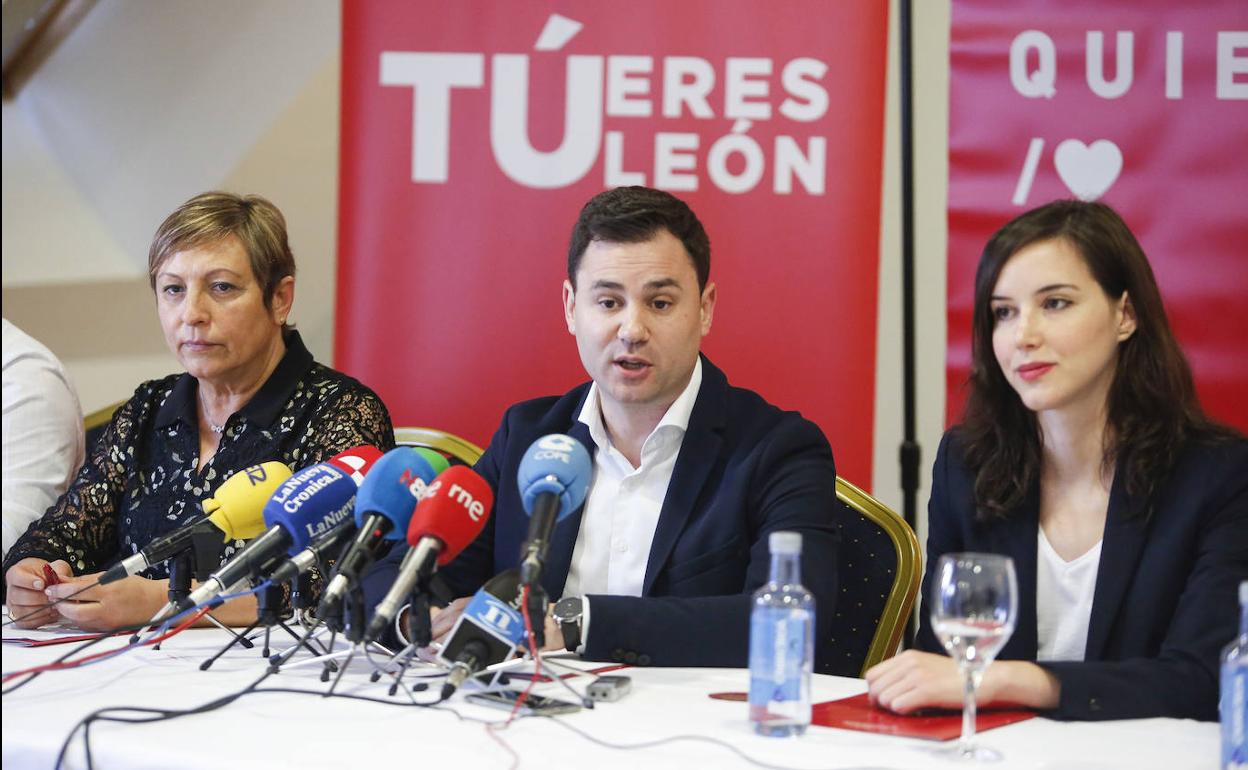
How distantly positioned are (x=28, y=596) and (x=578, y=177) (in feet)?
5.56

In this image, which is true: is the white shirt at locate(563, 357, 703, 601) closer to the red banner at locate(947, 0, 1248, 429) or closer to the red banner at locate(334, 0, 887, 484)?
the red banner at locate(334, 0, 887, 484)

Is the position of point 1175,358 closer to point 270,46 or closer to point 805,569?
point 805,569

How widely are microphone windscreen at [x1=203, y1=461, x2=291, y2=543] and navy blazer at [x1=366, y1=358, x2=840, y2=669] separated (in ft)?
0.94

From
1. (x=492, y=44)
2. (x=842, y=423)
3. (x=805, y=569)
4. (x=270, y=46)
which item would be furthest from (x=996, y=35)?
(x=270, y=46)

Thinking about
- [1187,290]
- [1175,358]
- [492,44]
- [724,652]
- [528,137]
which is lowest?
[724,652]

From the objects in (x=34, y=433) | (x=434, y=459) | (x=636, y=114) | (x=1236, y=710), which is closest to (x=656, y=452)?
(x=434, y=459)

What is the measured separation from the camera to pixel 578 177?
340 cm

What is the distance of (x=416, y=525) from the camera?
5.23 feet

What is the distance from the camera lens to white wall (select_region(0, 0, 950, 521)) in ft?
14.3

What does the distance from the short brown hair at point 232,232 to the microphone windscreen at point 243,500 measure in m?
0.97

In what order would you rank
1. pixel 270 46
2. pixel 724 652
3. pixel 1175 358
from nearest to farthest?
1. pixel 724 652
2. pixel 1175 358
3. pixel 270 46

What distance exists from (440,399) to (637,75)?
0.98 metres

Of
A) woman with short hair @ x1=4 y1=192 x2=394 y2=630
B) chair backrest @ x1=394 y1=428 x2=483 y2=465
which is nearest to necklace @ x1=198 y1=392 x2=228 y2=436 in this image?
woman with short hair @ x1=4 y1=192 x2=394 y2=630

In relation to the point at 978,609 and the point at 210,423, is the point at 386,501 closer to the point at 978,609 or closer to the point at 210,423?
the point at 978,609
